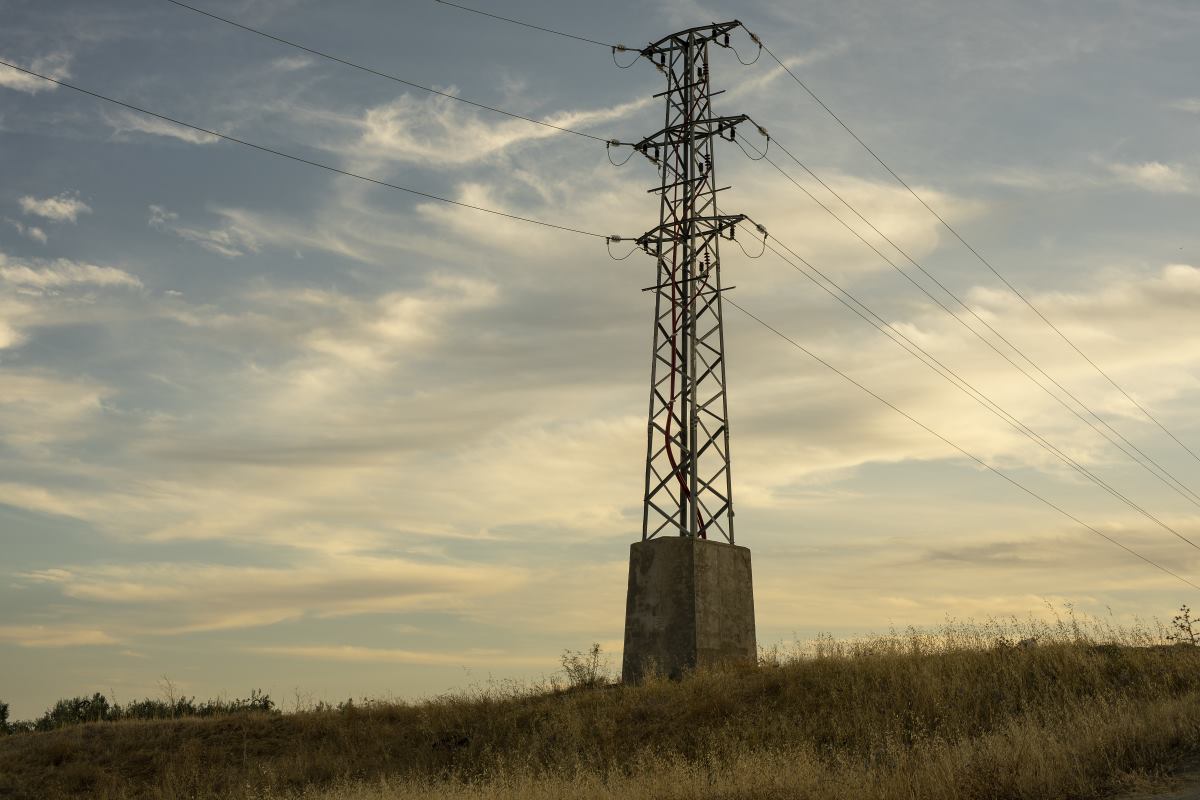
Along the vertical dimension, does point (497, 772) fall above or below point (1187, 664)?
below

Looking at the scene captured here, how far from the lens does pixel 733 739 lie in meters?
18.6

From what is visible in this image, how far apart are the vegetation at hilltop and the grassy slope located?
0.05 m

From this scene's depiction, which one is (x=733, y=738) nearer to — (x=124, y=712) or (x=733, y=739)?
(x=733, y=739)

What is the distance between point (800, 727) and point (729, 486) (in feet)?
21.3

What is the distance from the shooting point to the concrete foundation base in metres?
22.7

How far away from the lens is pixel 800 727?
19.2 meters

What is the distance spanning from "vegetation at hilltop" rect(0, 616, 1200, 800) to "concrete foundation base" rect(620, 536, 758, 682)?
794 millimetres

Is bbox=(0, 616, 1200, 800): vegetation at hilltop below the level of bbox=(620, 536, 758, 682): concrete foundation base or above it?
below

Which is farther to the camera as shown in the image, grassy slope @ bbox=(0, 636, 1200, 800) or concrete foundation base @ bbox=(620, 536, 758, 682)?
concrete foundation base @ bbox=(620, 536, 758, 682)

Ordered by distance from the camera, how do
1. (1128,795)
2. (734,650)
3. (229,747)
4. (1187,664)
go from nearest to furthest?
(1128,795)
(1187,664)
(734,650)
(229,747)

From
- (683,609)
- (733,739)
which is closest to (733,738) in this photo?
(733,739)

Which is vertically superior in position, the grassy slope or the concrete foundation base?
the concrete foundation base

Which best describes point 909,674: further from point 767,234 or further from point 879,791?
point 767,234

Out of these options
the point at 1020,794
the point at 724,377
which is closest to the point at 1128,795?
the point at 1020,794
